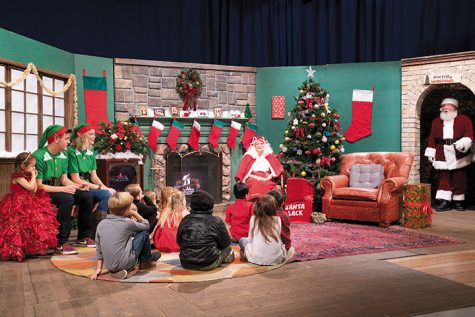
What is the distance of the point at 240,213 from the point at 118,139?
2.49m

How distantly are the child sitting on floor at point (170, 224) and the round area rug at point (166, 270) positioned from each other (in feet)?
0.57

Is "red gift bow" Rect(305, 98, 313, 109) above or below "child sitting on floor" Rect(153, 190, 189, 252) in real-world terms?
above

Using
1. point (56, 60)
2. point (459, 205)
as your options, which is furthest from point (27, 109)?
point (459, 205)

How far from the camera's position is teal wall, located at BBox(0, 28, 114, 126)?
5.58 meters

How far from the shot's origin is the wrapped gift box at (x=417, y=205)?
5766 millimetres

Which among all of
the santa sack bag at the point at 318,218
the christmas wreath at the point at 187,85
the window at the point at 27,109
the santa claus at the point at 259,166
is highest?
the christmas wreath at the point at 187,85

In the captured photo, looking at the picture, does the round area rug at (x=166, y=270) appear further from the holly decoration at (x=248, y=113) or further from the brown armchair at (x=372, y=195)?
the holly decoration at (x=248, y=113)

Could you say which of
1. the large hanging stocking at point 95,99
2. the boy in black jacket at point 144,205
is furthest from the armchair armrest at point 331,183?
the large hanging stocking at point 95,99

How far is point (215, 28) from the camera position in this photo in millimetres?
9312

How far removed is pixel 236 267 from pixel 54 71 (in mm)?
4057

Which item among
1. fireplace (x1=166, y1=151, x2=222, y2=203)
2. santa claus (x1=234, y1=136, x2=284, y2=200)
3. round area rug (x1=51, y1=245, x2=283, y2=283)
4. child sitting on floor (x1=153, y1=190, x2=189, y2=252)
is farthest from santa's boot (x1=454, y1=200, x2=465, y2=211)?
child sitting on floor (x1=153, y1=190, x2=189, y2=252)

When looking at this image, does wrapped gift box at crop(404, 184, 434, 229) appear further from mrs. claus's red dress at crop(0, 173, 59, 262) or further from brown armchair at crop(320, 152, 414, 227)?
mrs. claus's red dress at crop(0, 173, 59, 262)

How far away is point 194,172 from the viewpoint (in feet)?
25.7

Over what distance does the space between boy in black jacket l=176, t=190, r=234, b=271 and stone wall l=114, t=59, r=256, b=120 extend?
393cm
